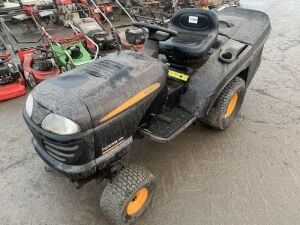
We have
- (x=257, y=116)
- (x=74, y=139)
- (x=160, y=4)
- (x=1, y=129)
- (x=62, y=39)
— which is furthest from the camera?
(x=160, y=4)

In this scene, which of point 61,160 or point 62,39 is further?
point 62,39

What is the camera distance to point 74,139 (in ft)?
5.33

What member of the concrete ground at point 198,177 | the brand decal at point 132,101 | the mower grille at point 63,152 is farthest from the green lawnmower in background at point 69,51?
the mower grille at point 63,152

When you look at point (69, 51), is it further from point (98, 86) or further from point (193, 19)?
point (98, 86)

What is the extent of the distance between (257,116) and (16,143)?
2550mm

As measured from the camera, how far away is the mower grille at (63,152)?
5.44ft

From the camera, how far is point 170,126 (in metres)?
2.29

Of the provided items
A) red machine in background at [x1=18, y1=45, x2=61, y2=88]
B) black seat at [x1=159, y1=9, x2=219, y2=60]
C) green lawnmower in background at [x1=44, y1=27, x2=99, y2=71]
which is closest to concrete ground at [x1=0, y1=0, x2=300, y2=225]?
red machine in background at [x1=18, y1=45, x2=61, y2=88]

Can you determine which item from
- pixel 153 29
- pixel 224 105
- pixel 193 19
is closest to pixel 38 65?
pixel 153 29

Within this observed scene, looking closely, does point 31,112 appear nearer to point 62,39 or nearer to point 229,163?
point 229,163

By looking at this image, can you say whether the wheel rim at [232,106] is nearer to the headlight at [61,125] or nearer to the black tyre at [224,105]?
the black tyre at [224,105]

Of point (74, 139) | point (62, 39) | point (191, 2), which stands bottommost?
point (191, 2)

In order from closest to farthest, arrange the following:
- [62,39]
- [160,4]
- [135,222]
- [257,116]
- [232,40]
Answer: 1. [135,222]
2. [232,40]
3. [257,116]
4. [62,39]
5. [160,4]

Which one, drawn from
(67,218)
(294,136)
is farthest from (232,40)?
(67,218)
